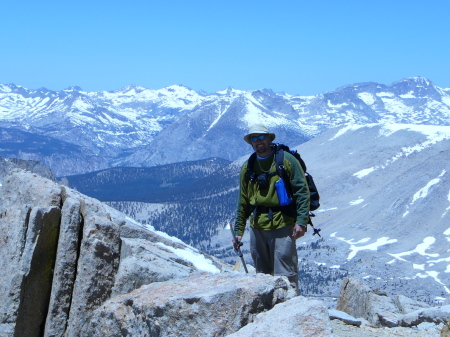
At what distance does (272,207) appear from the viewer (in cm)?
1370

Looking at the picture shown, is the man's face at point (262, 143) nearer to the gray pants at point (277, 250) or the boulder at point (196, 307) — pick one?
the gray pants at point (277, 250)

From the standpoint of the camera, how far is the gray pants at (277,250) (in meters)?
13.7

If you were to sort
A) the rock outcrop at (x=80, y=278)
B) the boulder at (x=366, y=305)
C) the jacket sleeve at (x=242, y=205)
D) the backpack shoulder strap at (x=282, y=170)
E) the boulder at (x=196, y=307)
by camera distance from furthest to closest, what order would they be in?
the boulder at (x=366, y=305) < the jacket sleeve at (x=242, y=205) < the backpack shoulder strap at (x=282, y=170) < the rock outcrop at (x=80, y=278) < the boulder at (x=196, y=307)

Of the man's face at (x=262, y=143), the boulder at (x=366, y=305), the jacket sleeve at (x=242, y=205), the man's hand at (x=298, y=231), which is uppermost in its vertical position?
the man's face at (x=262, y=143)

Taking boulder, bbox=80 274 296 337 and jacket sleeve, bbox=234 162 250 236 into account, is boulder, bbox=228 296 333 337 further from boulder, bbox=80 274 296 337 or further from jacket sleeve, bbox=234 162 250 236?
jacket sleeve, bbox=234 162 250 236

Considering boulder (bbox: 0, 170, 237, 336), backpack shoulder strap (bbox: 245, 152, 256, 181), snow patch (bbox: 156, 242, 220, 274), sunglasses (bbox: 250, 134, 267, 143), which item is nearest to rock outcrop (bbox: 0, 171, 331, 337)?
boulder (bbox: 0, 170, 237, 336)

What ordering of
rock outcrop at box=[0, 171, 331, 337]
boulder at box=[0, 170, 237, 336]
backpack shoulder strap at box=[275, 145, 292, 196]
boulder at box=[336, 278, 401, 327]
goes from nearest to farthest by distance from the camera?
rock outcrop at box=[0, 171, 331, 337], boulder at box=[0, 170, 237, 336], backpack shoulder strap at box=[275, 145, 292, 196], boulder at box=[336, 278, 401, 327]

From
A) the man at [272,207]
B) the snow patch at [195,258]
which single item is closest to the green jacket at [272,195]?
the man at [272,207]

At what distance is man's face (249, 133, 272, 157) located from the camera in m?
13.8

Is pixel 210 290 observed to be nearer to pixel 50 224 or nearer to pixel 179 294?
pixel 179 294

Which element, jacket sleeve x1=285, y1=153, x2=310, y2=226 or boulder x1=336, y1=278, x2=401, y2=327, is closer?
jacket sleeve x1=285, y1=153, x2=310, y2=226

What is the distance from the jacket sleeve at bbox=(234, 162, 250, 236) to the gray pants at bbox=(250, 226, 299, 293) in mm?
523

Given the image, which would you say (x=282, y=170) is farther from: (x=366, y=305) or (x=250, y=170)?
(x=366, y=305)

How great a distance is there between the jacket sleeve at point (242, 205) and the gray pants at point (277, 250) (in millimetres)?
523
